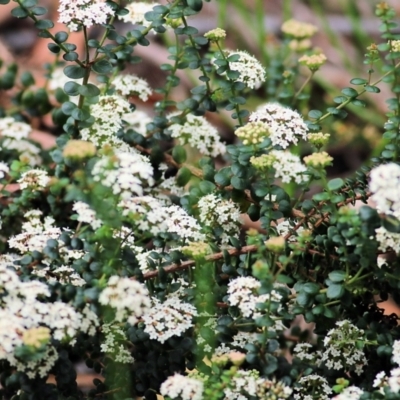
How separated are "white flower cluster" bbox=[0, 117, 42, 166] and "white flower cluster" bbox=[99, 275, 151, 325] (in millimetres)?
740

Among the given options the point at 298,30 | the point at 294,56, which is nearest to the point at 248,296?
the point at 298,30

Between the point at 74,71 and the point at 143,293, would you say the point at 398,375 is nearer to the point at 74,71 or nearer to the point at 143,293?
the point at 143,293

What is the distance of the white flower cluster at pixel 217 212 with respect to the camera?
1.82 m

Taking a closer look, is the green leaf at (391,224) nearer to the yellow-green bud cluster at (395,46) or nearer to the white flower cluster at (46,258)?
the yellow-green bud cluster at (395,46)

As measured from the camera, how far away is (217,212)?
182 cm

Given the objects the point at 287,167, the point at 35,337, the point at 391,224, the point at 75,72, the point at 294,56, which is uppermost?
the point at 294,56

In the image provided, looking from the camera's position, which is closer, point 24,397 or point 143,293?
point 143,293

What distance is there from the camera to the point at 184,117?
6.90 ft

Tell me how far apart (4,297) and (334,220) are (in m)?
0.65

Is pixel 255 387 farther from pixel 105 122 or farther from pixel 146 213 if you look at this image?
pixel 105 122

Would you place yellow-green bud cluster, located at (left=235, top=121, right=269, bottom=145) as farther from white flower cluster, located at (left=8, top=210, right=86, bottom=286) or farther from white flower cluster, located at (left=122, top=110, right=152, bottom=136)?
white flower cluster, located at (left=122, top=110, right=152, bottom=136)

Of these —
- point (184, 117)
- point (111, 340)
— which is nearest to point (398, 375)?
point (111, 340)

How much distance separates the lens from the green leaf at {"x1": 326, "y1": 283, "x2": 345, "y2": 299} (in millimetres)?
1540

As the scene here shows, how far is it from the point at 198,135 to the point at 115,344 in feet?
2.18
